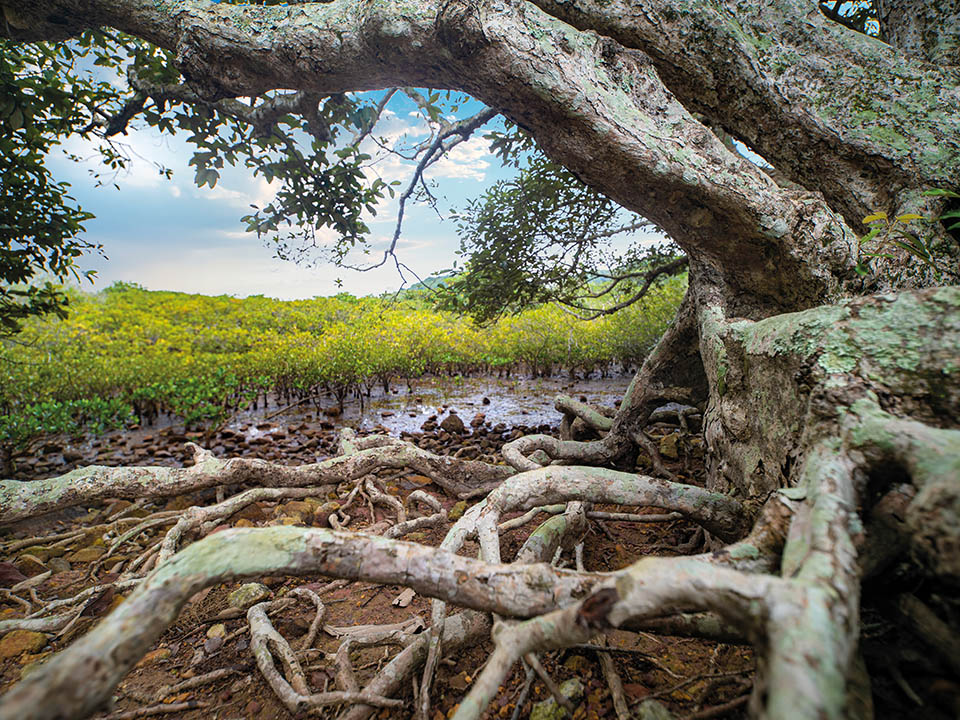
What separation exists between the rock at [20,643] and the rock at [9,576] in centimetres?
78

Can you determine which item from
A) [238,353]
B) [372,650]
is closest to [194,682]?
[372,650]

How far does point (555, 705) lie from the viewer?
61.4 inches

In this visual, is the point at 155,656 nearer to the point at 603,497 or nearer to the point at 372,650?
the point at 372,650

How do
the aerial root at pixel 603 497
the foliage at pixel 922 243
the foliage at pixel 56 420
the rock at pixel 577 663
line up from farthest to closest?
the foliage at pixel 56 420 → the foliage at pixel 922 243 → the aerial root at pixel 603 497 → the rock at pixel 577 663

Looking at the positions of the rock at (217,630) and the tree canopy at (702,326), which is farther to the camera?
the rock at (217,630)

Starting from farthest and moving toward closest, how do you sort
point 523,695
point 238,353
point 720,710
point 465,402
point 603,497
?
point 238,353
point 465,402
point 603,497
point 523,695
point 720,710

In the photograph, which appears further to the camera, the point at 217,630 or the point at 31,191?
the point at 31,191

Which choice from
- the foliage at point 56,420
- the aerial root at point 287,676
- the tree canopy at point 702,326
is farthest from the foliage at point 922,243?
the foliage at point 56,420

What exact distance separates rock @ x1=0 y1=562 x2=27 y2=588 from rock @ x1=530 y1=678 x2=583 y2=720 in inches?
136

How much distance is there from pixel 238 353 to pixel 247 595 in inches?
353

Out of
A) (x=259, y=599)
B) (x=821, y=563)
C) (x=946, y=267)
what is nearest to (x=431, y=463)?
(x=259, y=599)

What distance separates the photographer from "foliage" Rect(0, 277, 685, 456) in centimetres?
657

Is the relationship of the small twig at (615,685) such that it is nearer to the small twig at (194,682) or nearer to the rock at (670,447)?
the small twig at (194,682)

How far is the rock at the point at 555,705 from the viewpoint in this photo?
154 cm
